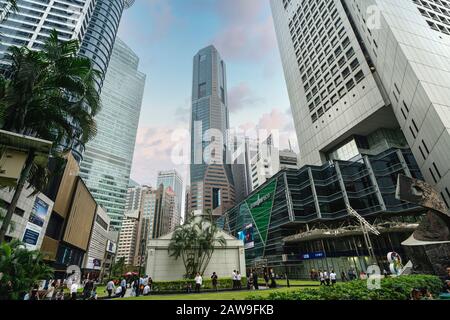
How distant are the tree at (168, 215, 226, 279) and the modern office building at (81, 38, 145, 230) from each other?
7805cm

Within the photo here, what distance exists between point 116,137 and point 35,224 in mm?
103972

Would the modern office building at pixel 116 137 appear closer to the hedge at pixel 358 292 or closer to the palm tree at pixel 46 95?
the palm tree at pixel 46 95

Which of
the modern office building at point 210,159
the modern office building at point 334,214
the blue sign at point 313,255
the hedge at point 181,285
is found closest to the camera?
the hedge at point 181,285

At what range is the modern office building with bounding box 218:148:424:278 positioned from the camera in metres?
36.8

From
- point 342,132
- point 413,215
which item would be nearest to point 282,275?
point 413,215

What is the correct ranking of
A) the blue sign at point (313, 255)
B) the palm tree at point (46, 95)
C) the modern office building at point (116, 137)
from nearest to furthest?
1. the palm tree at point (46, 95)
2. the blue sign at point (313, 255)
3. the modern office building at point (116, 137)

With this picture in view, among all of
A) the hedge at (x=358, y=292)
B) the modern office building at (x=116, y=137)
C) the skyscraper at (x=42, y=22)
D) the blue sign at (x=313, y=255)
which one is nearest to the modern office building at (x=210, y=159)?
the modern office building at (x=116, y=137)

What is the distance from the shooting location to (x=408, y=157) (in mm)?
40031

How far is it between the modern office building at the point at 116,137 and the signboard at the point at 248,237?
66690mm

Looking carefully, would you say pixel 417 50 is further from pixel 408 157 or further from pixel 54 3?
pixel 54 3

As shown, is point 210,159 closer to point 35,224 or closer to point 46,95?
point 35,224

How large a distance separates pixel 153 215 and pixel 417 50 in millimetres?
147172

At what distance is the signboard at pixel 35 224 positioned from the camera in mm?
22755

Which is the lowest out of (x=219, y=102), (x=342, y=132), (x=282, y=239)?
(x=282, y=239)
